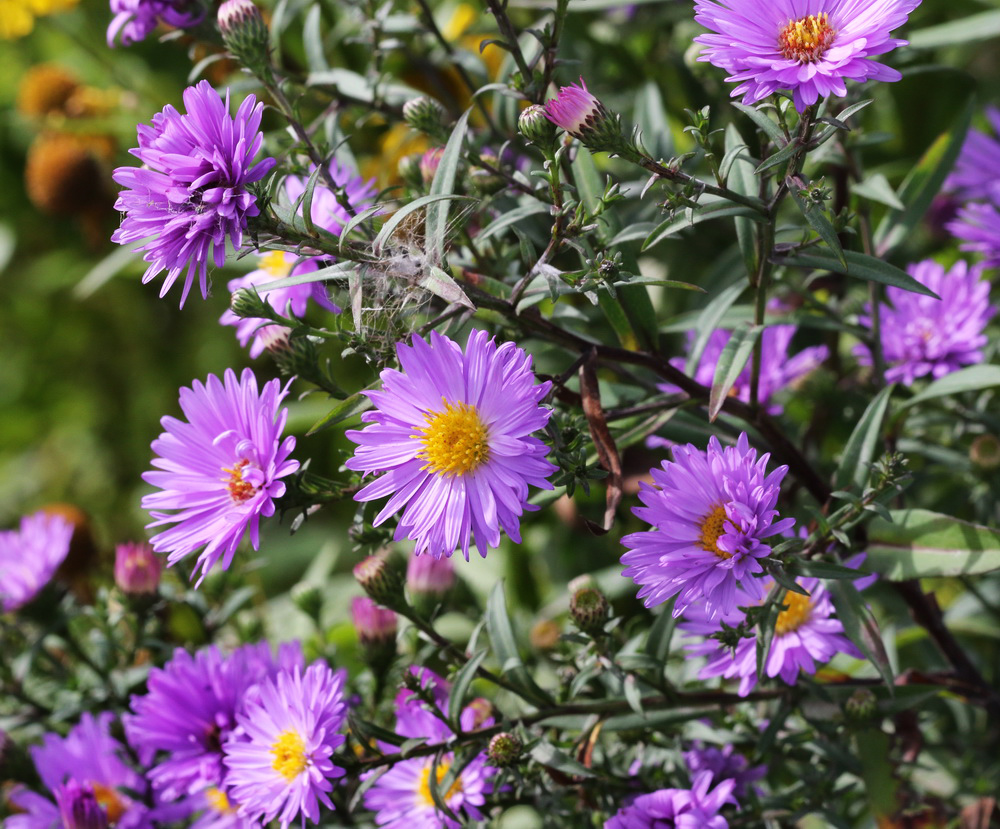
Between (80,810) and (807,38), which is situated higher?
(807,38)

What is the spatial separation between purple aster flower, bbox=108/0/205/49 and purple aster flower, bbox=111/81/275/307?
15.4 inches

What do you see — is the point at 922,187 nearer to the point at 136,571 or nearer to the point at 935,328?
the point at 935,328

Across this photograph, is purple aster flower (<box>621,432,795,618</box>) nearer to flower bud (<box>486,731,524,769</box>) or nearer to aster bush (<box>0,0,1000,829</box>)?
aster bush (<box>0,0,1000,829</box>)

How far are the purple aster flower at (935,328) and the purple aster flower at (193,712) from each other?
0.70 m

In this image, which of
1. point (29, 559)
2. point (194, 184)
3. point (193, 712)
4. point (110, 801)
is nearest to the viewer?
point (194, 184)

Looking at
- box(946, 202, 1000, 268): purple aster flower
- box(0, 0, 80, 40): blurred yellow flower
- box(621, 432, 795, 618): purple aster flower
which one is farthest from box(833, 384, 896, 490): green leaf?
box(0, 0, 80, 40): blurred yellow flower

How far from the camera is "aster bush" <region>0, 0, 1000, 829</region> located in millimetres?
667

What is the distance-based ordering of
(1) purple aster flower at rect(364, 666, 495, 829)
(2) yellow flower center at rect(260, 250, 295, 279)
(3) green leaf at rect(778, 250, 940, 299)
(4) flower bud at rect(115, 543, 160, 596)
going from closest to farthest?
(3) green leaf at rect(778, 250, 940, 299) → (1) purple aster flower at rect(364, 666, 495, 829) → (2) yellow flower center at rect(260, 250, 295, 279) → (4) flower bud at rect(115, 543, 160, 596)

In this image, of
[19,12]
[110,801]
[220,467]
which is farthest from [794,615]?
[19,12]

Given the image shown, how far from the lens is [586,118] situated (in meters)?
0.67

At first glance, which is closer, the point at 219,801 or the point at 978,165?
the point at 219,801

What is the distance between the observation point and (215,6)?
1079mm

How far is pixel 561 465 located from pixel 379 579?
233mm

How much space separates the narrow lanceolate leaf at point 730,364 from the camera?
0.73 m
